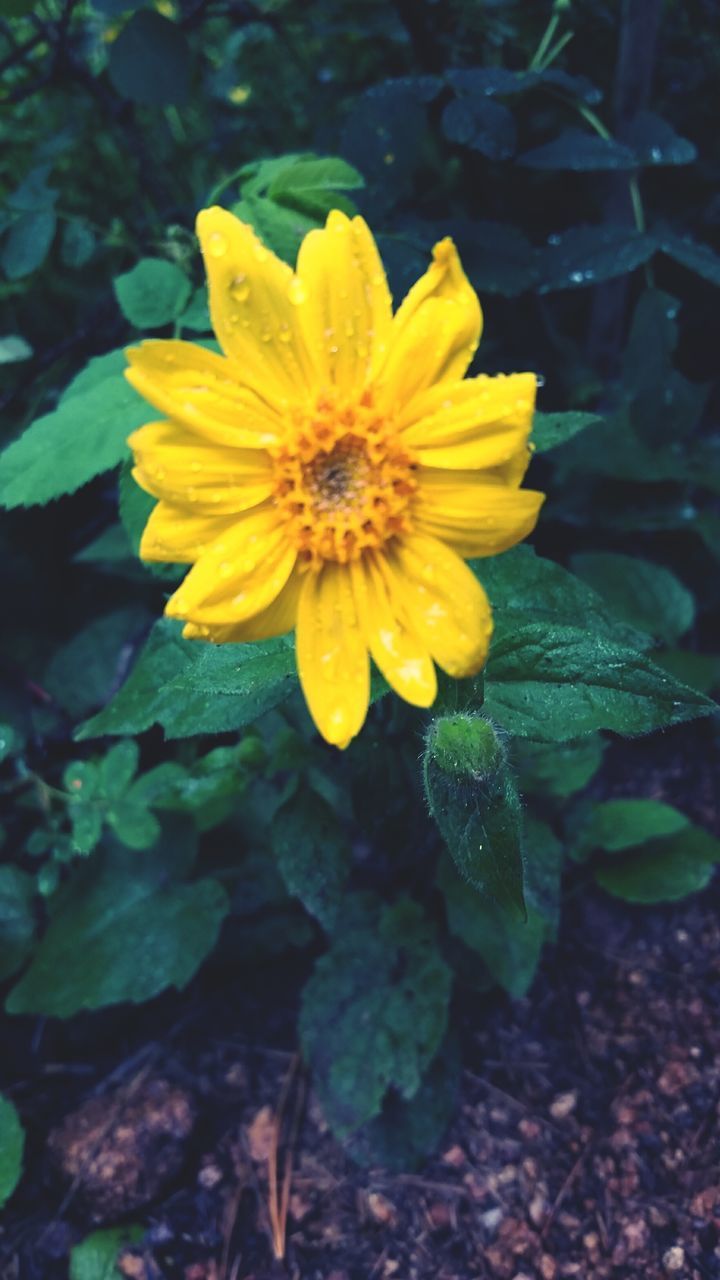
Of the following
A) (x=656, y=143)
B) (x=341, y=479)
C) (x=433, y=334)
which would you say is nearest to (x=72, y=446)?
(x=341, y=479)

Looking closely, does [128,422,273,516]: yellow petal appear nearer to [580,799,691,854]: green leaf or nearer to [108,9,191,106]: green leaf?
[580,799,691,854]: green leaf

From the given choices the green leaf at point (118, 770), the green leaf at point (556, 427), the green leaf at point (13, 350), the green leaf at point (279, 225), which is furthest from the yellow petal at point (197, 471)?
the green leaf at point (13, 350)

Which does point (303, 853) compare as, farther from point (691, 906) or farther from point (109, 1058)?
point (691, 906)

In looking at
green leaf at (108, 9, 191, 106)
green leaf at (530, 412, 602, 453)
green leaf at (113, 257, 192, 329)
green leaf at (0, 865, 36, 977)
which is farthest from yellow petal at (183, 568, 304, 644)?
green leaf at (108, 9, 191, 106)

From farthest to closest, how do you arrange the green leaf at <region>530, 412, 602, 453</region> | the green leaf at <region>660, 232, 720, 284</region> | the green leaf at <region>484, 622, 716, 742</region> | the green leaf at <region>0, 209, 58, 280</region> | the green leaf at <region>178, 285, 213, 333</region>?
1. the green leaf at <region>0, 209, 58, 280</region>
2. the green leaf at <region>660, 232, 720, 284</region>
3. the green leaf at <region>178, 285, 213, 333</region>
4. the green leaf at <region>530, 412, 602, 453</region>
5. the green leaf at <region>484, 622, 716, 742</region>

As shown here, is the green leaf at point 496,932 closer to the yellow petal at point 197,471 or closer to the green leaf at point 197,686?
the green leaf at point 197,686

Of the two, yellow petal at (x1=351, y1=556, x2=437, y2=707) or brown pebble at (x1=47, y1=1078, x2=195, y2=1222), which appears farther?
→ brown pebble at (x1=47, y1=1078, x2=195, y2=1222)
